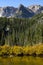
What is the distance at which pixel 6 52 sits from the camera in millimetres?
170500

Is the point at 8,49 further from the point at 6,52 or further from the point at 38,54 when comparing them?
the point at 38,54

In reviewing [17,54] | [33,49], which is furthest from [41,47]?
[17,54]

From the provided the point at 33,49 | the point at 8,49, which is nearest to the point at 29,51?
the point at 33,49

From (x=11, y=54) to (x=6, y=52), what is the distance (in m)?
3.82

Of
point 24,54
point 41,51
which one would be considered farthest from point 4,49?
point 41,51

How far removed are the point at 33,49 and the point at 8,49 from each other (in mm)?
18041

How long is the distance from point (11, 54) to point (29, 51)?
1296 cm

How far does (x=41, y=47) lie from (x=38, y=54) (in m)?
9.83

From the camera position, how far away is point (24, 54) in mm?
169500

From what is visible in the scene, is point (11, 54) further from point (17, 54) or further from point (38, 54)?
point (38, 54)

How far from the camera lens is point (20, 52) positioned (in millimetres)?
170125

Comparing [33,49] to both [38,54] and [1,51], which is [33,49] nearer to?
[38,54]

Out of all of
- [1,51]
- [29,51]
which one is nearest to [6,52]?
[1,51]

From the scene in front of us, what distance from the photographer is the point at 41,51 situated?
16888 centimetres
